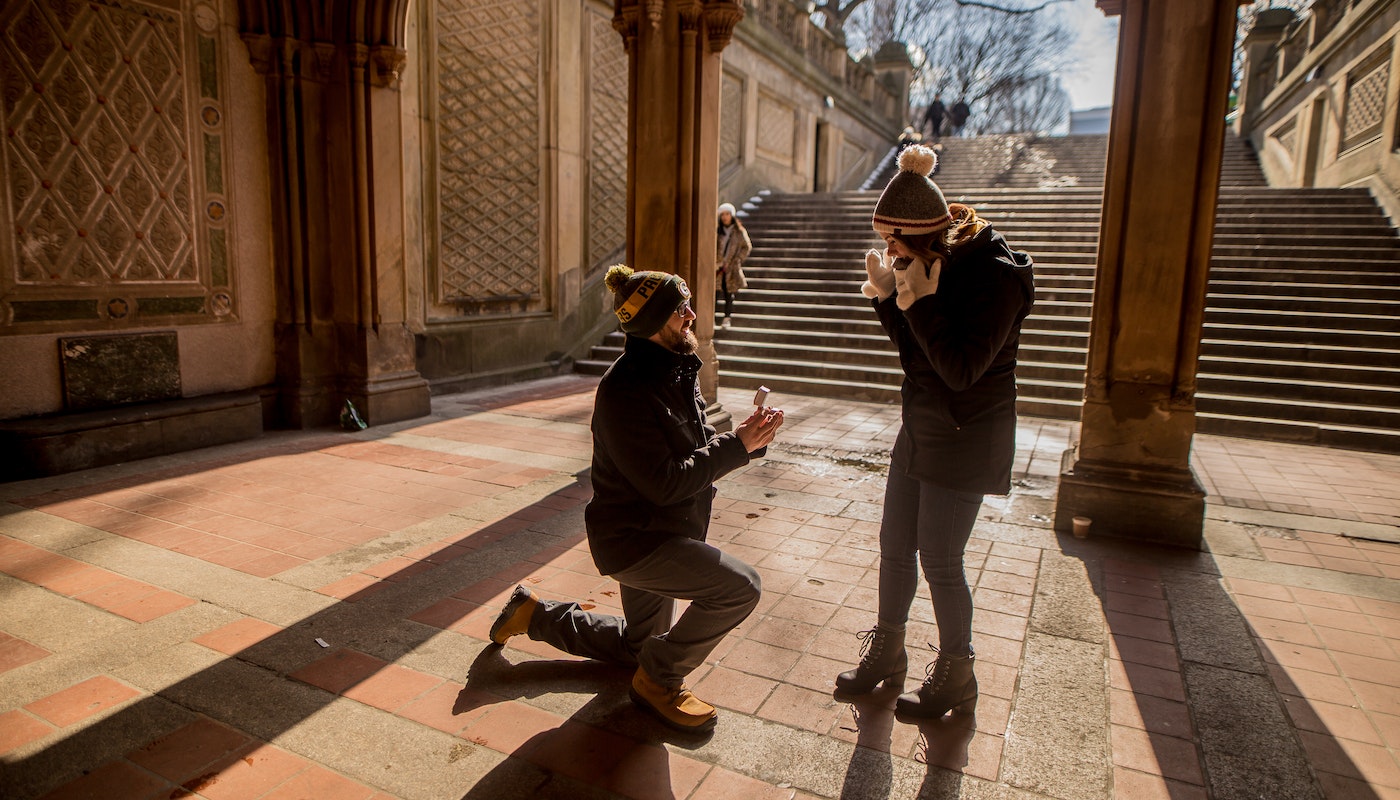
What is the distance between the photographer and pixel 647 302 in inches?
102

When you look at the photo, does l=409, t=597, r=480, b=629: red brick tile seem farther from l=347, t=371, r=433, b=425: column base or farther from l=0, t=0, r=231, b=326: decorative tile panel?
l=347, t=371, r=433, b=425: column base

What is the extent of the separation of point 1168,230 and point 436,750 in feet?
15.5

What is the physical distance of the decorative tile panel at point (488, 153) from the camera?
30.7 ft

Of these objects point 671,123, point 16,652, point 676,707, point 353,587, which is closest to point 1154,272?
point 671,123

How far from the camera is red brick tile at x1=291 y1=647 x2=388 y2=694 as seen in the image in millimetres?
3100

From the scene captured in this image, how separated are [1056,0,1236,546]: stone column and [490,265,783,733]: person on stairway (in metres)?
3.30

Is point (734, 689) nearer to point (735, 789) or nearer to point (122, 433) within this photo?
point (735, 789)

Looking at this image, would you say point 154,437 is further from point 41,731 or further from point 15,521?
point 41,731

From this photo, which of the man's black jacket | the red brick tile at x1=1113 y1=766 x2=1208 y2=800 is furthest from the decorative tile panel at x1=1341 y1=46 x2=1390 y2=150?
the man's black jacket

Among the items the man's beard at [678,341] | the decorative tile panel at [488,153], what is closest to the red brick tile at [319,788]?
the man's beard at [678,341]

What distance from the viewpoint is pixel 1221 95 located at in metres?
4.78

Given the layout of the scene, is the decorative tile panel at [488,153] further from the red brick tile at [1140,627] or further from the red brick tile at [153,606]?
the red brick tile at [1140,627]

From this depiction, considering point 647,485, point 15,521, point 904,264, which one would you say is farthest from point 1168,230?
point 15,521

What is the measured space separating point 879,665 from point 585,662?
44.5 inches
